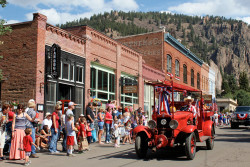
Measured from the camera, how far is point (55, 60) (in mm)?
16062

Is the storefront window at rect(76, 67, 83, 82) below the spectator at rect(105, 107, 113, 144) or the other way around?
the other way around

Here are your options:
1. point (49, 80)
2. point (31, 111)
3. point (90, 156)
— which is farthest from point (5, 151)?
point (49, 80)

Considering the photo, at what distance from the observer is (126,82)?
24.8 metres

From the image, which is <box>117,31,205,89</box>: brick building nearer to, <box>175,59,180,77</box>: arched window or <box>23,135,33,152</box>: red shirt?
<box>175,59,180,77</box>: arched window

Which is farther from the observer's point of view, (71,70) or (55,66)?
(71,70)

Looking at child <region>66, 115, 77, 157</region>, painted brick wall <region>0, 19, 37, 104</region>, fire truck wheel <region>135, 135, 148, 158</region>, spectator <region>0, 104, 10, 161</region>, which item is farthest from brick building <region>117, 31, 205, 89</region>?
spectator <region>0, 104, 10, 161</region>

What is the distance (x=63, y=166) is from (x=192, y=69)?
1491 inches

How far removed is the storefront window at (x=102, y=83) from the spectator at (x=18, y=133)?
10.6m

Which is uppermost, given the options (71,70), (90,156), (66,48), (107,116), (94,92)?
(66,48)

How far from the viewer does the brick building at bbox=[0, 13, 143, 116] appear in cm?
1550

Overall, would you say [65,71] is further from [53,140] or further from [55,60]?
[53,140]

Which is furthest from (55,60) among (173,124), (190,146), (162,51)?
(162,51)

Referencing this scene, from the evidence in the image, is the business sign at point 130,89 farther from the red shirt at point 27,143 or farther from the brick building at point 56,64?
the red shirt at point 27,143

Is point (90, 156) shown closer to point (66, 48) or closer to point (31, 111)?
point (31, 111)
